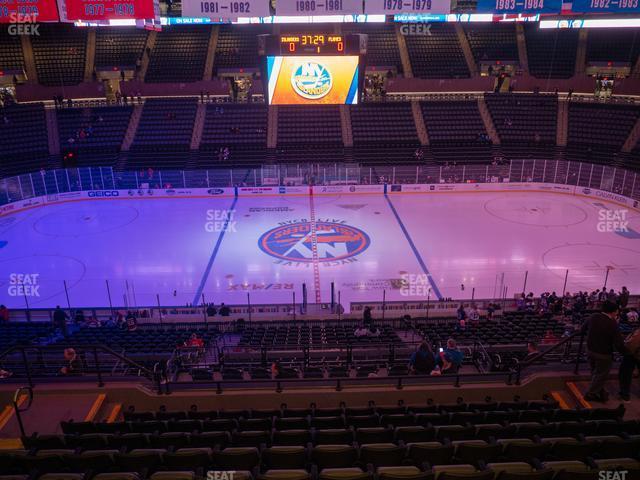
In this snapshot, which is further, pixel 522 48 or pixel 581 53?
pixel 522 48

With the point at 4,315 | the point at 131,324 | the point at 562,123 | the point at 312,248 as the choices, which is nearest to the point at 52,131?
the point at 4,315

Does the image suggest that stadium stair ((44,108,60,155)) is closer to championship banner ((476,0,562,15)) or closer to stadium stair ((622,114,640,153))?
championship banner ((476,0,562,15))

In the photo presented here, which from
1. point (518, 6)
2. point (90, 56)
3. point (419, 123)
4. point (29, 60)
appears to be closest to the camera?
point (518, 6)

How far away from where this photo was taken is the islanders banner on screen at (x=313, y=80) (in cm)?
2681

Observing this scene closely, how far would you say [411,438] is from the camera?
5.97 metres

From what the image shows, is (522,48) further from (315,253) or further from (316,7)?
(315,253)

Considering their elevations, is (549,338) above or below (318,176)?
below

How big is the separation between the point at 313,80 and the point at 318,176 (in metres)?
6.19

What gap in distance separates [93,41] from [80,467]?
46.1 meters
